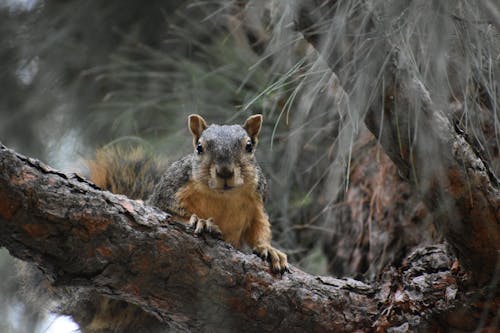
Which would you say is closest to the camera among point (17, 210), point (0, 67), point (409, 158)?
point (17, 210)

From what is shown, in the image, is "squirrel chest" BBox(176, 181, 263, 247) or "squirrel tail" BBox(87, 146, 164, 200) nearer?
"squirrel chest" BBox(176, 181, 263, 247)

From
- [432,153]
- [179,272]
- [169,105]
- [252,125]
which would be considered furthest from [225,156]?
[169,105]

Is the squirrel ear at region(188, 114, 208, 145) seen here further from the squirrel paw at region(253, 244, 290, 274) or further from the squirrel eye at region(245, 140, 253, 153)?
the squirrel paw at region(253, 244, 290, 274)

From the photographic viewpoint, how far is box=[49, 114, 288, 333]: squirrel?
4.69 feet

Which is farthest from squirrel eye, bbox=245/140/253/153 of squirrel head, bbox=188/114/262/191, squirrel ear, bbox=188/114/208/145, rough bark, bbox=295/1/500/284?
rough bark, bbox=295/1/500/284

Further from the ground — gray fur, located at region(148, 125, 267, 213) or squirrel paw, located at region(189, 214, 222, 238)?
gray fur, located at region(148, 125, 267, 213)

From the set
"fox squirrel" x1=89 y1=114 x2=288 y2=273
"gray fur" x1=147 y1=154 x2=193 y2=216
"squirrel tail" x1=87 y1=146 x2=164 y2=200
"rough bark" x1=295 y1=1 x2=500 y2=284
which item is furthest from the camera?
"squirrel tail" x1=87 y1=146 x2=164 y2=200

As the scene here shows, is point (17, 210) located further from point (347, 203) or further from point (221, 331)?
point (347, 203)

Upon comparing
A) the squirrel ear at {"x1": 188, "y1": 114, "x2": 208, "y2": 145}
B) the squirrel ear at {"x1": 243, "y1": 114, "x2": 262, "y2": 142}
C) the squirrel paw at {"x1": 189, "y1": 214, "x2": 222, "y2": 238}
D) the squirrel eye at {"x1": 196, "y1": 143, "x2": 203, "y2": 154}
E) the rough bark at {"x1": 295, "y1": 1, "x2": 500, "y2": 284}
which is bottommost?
the squirrel paw at {"x1": 189, "y1": 214, "x2": 222, "y2": 238}

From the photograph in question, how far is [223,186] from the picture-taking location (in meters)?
1.38

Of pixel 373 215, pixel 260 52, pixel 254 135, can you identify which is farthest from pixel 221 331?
pixel 260 52

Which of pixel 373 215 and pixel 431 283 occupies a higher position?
pixel 373 215

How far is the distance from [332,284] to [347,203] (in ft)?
2.30

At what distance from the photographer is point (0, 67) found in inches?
73.7
